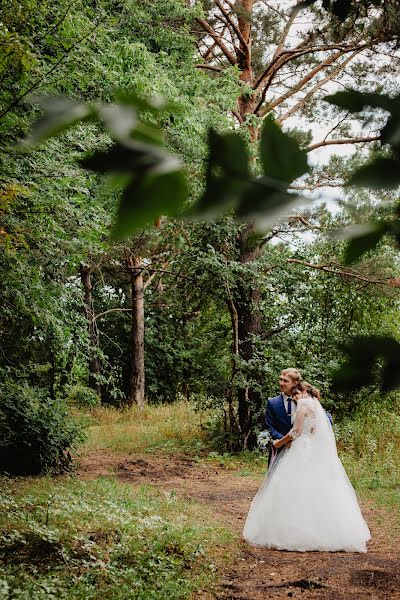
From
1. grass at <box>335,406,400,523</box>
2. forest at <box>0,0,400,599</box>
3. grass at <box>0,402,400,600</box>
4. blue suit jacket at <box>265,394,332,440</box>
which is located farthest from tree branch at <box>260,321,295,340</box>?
blue suit jacket at <box>265,394,332,440</box>

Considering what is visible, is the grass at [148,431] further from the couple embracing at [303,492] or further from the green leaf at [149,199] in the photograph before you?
the green leaf at [149,199]

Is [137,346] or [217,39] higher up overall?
[217,39]

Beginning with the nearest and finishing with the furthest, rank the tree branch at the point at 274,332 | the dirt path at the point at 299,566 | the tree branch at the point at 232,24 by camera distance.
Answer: the dirt path at the point at 299,566 → the tree branch at the point at 274,332 → the tree branch at the point at 232,24

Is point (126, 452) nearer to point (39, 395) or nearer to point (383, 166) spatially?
point (39, 395)

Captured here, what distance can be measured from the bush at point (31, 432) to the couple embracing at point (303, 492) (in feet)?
10.7

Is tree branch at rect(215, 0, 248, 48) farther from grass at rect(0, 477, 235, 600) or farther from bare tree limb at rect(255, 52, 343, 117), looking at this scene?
grass at rect(0, 477, 235, 600)

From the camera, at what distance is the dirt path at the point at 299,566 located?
4.88 m

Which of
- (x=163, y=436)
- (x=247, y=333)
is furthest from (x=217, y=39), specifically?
(x=163, y=436)

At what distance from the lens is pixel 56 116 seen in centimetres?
40

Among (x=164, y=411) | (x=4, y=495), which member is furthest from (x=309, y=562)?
(x=164, y=411)

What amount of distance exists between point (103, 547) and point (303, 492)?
202cm

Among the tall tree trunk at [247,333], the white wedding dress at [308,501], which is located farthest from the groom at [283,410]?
the tall tree trunk at [247,333]

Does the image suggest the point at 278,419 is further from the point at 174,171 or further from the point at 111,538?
the point at 174,171

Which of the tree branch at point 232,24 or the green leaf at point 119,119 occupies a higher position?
the tree branch at point 232,24
